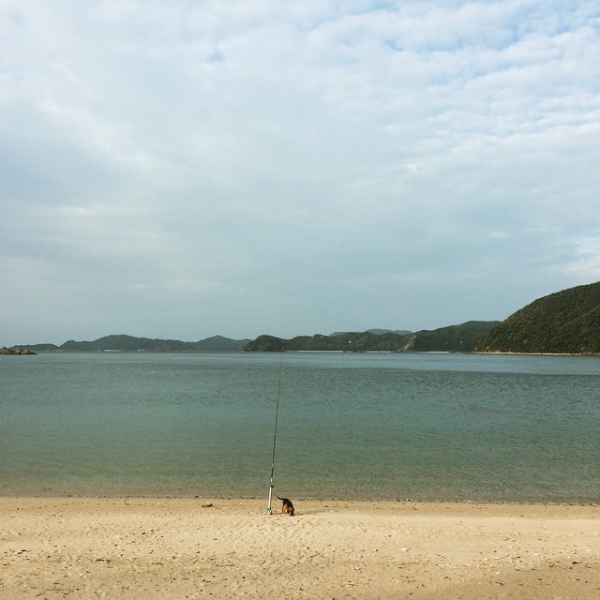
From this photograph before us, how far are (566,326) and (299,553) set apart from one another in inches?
7735

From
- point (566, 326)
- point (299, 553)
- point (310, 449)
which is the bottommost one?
point (310, 449)

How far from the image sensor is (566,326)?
596 feet

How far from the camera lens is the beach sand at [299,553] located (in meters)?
8.05

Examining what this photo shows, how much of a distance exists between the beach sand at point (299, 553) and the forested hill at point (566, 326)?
17853 cm

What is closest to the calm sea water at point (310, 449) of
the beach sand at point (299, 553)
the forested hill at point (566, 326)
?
the beach sand at point (299, 553)

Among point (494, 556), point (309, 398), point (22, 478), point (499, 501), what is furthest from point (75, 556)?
point (309, 398)

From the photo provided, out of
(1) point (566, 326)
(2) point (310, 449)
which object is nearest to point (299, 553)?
(2) point (310, 449)

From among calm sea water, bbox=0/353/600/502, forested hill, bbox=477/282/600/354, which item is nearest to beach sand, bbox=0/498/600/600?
calm sea water, bbox=0/353/600/502

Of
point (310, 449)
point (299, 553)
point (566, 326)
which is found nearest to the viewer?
point (299, 553)

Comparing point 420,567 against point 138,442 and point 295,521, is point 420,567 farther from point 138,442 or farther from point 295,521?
point 138,442

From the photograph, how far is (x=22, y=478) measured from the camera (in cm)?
1756

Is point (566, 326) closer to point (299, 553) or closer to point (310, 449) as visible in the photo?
point (310, 449)

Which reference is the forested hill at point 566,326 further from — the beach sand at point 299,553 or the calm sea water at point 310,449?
the beach sand at point 299,553

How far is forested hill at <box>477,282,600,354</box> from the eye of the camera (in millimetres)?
170750
